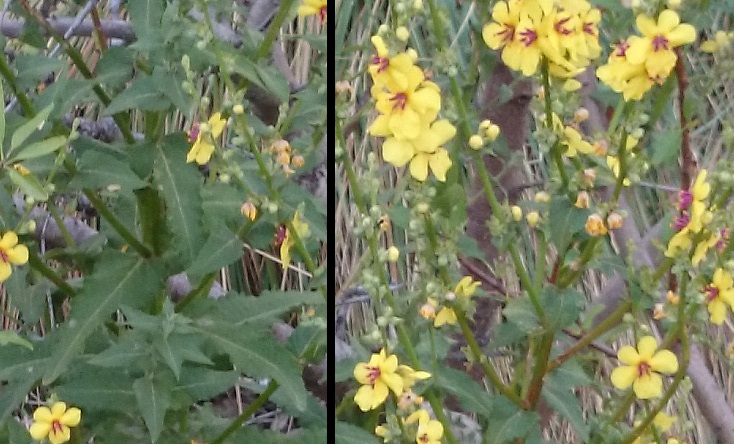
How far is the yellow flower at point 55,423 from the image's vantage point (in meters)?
0.48

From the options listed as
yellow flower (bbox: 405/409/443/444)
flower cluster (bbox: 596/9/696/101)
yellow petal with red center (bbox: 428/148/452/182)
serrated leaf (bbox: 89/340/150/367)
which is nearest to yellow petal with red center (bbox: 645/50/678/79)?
flower cluster (bbox: 596/9/696/101)

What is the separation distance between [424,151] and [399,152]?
0.04 feet

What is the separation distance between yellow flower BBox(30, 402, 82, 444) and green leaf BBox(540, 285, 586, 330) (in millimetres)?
273

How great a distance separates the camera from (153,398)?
0.48 meters

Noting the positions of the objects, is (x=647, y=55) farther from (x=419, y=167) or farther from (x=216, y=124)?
(x=216, y=124)

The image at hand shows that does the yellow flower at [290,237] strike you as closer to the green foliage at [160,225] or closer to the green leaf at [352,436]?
the green foliage at [160,225]

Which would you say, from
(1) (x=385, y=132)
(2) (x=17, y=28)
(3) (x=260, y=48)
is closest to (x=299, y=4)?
(3) (x=260, y=48)

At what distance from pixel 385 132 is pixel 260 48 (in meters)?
0.12

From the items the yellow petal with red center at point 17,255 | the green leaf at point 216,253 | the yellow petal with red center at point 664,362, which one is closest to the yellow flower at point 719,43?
the yellow petal with red center at point 664,362

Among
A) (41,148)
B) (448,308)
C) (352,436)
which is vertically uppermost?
(41,148)

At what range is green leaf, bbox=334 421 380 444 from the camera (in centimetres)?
52

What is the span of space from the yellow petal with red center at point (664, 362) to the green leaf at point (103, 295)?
29 cm

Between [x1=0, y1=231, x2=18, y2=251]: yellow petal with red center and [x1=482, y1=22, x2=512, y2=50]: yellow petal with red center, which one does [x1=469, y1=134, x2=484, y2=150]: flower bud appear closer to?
[x1=482, y1=22, x2=512, y2=50]: yellow petal with red center

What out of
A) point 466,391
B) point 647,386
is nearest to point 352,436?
point 466,391
